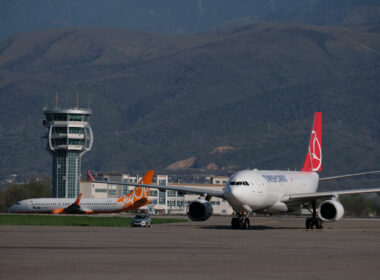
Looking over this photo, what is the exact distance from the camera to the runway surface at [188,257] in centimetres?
2959

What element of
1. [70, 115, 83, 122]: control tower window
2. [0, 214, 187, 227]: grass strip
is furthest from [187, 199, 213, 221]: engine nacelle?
[70, 115, 83, 122]: control tower window

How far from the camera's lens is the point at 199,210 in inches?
2512

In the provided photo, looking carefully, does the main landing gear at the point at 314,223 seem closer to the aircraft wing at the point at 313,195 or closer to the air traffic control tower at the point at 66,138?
the aircraft wing at the point at 313,195

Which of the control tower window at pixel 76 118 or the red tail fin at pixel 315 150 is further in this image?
the control tower window at pixel 76 118

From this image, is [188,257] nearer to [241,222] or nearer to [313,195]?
[241,222]

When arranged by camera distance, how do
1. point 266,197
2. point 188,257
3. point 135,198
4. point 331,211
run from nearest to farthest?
point 188,257
point 331,211
point 266,197
point 135,198

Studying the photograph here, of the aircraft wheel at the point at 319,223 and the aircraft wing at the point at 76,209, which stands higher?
the aircraft wing at the point at 76,209

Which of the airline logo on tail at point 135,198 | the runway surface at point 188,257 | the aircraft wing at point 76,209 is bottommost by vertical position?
the runway surface at point 188,257

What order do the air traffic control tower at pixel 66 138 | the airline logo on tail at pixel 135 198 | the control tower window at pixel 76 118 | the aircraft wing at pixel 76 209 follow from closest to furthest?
the aircraft wing at pixel 76 209 < the airline logo on tail at pixel 135 198 < the air traffic control tower at pixel 66 138 < the control tower window at pixel 76 118

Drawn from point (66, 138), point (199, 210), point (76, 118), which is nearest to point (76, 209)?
point (66, 138)

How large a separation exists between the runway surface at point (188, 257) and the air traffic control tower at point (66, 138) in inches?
4130

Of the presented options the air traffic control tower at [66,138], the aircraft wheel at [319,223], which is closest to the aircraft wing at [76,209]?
the air traffic control tower at [66,138]

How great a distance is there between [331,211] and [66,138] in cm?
9802

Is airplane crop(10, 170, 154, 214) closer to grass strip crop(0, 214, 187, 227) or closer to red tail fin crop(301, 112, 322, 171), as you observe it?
grass strip crop(0, 214, 187, 227)
